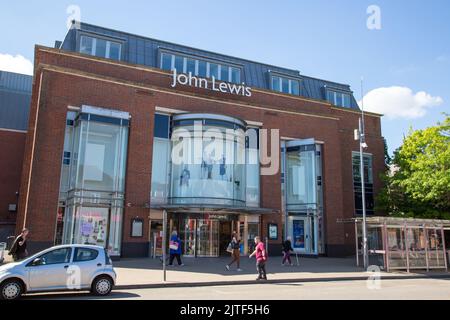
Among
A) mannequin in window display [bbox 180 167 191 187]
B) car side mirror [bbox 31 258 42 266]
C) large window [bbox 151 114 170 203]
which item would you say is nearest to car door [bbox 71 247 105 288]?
car side mirror [bbox 31 258 42 266]

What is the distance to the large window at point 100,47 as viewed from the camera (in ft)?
83.9

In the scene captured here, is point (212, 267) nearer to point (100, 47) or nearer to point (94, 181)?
point (94, 181)

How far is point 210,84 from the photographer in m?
26.8

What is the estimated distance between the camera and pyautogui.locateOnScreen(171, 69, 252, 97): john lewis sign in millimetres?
25734

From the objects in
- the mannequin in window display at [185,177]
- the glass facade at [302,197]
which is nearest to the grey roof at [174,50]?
the glass facade at [302,197]

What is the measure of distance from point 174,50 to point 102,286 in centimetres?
2056

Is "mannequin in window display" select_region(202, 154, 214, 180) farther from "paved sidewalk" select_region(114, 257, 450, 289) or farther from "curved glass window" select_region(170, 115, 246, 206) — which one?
"paved sidewalk" select_region(114, 257, 450, 289)

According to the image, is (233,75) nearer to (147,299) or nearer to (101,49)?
(101,49)

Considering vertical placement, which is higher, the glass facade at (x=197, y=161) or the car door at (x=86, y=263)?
the glass facade at (x=197, y=161)

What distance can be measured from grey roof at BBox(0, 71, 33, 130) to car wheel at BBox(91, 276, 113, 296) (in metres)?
28.7

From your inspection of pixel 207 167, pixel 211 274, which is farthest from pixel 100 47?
pixel 211 274

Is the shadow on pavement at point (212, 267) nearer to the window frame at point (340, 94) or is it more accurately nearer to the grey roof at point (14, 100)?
the window frame at point (340, 94)

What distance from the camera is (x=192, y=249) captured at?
23.5 meters
